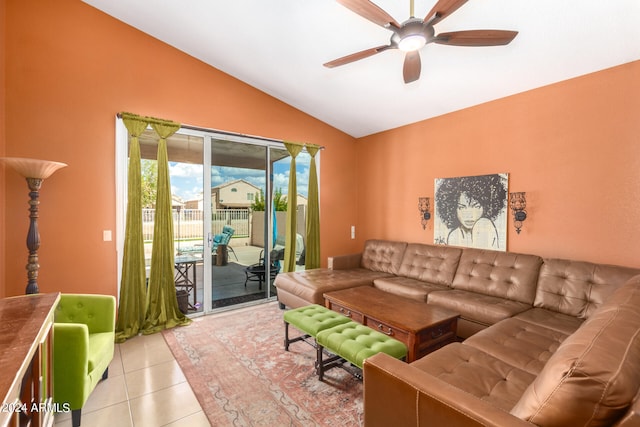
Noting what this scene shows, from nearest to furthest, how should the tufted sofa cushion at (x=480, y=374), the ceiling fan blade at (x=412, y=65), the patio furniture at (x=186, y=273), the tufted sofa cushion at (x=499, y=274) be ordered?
the tufted sofa cushion at (x=480, y=374), the ceiling fan blade at (x=412, y=65), the tufted sofa cushion at (x=499, y=274), the patio furniture at (x=186, y=273)

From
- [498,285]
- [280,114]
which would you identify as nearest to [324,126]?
[280,114]

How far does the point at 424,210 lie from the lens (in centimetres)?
423

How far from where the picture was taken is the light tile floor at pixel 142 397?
6.43 ft

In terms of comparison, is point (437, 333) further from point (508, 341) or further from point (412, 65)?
point (412, 65)

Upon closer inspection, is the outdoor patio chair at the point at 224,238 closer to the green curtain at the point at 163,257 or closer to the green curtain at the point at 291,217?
the green curtain at the point at 163,257

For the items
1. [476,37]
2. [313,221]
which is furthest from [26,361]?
[313,221]

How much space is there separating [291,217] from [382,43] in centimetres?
265

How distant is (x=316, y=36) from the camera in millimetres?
2893

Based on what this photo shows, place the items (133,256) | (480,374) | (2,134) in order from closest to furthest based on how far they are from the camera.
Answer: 1. (480,374)
2. (2,134)
3. (133,256)

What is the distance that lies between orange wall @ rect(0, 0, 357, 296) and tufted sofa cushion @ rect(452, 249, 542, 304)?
385 cm

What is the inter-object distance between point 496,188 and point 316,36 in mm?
2680

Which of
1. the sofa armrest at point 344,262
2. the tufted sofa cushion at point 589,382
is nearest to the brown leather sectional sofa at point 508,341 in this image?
the tufted sofa cushion at point 589,382

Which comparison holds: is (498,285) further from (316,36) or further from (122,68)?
(122,68)

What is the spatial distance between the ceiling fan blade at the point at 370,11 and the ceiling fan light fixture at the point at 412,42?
124 millimetres
